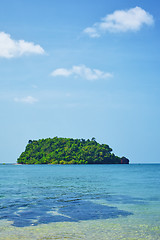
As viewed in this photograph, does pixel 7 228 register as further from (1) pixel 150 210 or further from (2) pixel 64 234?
(1) pixel 150 210

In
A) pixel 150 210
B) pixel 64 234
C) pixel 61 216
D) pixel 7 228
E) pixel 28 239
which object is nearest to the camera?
pixel 28 239

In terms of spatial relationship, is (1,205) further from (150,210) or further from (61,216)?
(150,210)

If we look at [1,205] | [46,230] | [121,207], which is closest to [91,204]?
[121,207]

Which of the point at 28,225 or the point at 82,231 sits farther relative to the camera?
the point at 28,225

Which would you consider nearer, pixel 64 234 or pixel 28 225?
pixel 64 234

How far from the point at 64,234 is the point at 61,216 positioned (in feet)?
14.9

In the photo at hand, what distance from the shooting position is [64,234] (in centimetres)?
1471

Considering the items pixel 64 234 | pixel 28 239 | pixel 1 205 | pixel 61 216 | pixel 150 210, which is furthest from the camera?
pixel 1 205

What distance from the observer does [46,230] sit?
15.4 metres

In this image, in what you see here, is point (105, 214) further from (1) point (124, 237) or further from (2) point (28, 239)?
(2) point (28, 239)

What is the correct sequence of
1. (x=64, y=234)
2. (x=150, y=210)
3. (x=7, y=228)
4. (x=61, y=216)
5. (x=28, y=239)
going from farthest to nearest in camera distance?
(x=150, y=210) < (x=61, y=216) < (x=7, y=228) < (x=64, y=234) < (x=28, y=239)

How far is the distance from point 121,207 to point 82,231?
8905 mm

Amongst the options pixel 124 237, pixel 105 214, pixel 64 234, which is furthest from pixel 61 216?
pixel 124 237

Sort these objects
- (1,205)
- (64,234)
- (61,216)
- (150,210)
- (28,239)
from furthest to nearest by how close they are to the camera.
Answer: (1,205), (150,210), (61,216), (64,234), (28,239)
